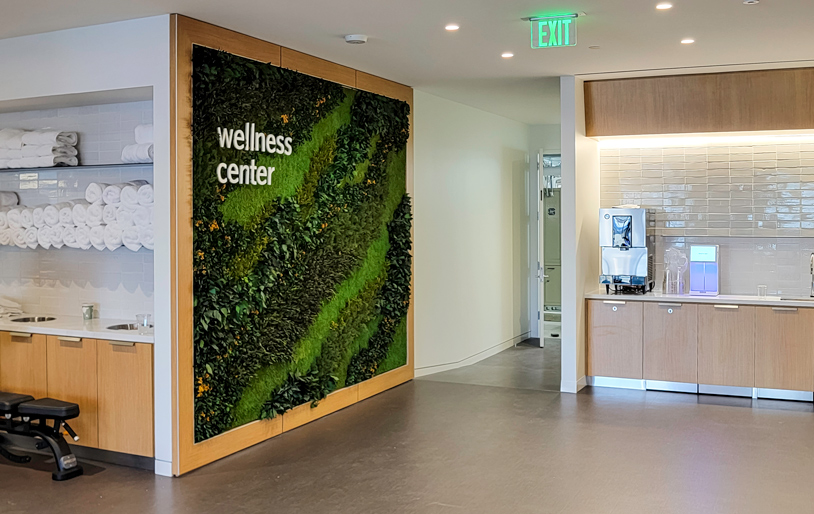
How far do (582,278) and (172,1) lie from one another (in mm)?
4473

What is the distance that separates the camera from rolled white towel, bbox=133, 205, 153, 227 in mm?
5309

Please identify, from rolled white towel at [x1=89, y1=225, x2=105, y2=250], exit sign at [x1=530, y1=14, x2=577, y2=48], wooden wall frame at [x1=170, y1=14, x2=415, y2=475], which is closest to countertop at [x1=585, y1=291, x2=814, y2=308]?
exit sign at [x1=530, y1=14, x2=577, y2=48]

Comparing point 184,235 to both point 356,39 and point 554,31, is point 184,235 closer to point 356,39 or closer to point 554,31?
point 356,39

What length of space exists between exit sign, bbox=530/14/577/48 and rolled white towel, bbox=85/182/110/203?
316 centimetres

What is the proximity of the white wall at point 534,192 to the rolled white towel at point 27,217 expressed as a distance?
21.3 ft

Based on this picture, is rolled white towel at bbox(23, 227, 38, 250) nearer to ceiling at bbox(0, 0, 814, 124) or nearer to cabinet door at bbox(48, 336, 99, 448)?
cabinet door at bbox(48, 336, 99, 448)

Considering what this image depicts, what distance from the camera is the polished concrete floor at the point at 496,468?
438cm

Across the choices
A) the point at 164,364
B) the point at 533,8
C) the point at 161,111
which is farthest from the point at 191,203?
the point at 533,8

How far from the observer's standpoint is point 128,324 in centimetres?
545

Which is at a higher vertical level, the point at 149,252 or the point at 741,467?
the point at 149,252

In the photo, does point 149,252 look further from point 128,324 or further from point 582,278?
point 582,278

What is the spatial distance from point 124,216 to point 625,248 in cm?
447

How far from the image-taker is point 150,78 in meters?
4.86

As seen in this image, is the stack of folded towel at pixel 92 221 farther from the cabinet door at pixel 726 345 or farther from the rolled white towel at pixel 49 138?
the cabinet door at pixel 726 345
